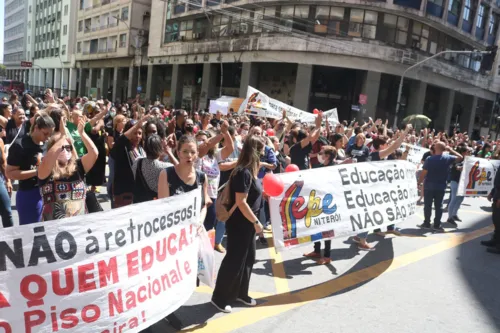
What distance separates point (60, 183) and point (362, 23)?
27.8 metres

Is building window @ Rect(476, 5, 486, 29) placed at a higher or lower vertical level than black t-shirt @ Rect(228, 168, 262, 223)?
higher

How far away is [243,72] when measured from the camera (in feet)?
103

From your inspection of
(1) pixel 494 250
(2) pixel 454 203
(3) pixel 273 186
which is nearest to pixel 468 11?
(2) pixel 454 203

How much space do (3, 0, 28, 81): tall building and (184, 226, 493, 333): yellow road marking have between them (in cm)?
10192

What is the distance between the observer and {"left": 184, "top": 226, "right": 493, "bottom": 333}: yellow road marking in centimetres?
365

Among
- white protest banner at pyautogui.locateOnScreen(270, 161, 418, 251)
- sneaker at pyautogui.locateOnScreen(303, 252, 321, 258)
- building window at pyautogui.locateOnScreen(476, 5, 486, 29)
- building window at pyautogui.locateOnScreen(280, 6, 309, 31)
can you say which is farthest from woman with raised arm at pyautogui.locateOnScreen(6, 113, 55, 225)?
building window at pyautogui.locateOnScreen(476, 5, 486, 29)

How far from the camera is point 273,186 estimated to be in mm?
4488

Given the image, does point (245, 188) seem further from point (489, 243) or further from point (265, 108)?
point (265, 108)

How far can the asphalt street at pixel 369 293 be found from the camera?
149 inches

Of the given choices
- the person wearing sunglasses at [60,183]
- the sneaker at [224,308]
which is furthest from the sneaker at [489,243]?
the person wearing sunglasses at [60,183]

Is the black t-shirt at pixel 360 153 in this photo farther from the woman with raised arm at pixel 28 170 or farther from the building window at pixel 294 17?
the building window at pixel 294 17

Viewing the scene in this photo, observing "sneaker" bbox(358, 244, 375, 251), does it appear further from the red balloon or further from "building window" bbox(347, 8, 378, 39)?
"building window" bbox(347, 8, 378, 39)

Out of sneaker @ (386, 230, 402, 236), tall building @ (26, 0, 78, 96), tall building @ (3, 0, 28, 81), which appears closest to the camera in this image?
sneaker @ (386, 230, 402, 236)

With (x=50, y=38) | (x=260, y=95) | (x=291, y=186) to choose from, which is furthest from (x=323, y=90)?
(x=50, y=38)
